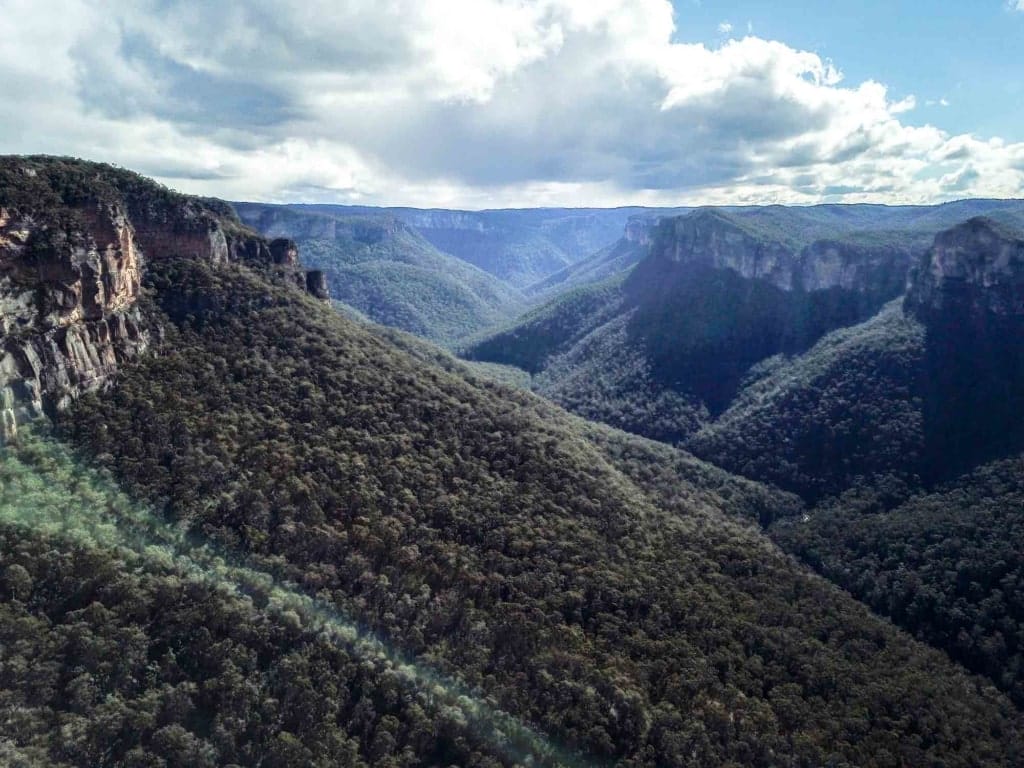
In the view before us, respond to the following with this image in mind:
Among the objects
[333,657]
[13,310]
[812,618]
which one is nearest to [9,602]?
[333,657]

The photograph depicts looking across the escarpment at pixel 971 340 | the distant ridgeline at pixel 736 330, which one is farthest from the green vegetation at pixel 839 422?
the escarpment at pixel 971 340

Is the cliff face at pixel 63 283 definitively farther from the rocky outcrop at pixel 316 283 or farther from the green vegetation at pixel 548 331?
the green vegetation at pixel 548 331

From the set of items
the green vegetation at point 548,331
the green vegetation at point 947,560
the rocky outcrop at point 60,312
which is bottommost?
the green vegetation at point 947,560

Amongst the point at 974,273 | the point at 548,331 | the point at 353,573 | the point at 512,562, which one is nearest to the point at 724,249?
the point at 548,331

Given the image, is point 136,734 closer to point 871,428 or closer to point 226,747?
point 226,747

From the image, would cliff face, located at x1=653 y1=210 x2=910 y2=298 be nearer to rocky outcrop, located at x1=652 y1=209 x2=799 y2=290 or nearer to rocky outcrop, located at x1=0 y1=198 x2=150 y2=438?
rocky outcrop, located at x1=652 y1=209 x2=799 y2=290

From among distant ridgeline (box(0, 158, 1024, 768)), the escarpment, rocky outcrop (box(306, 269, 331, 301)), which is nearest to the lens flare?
distant ridgeline (box(0, 158, 1024, 768))
